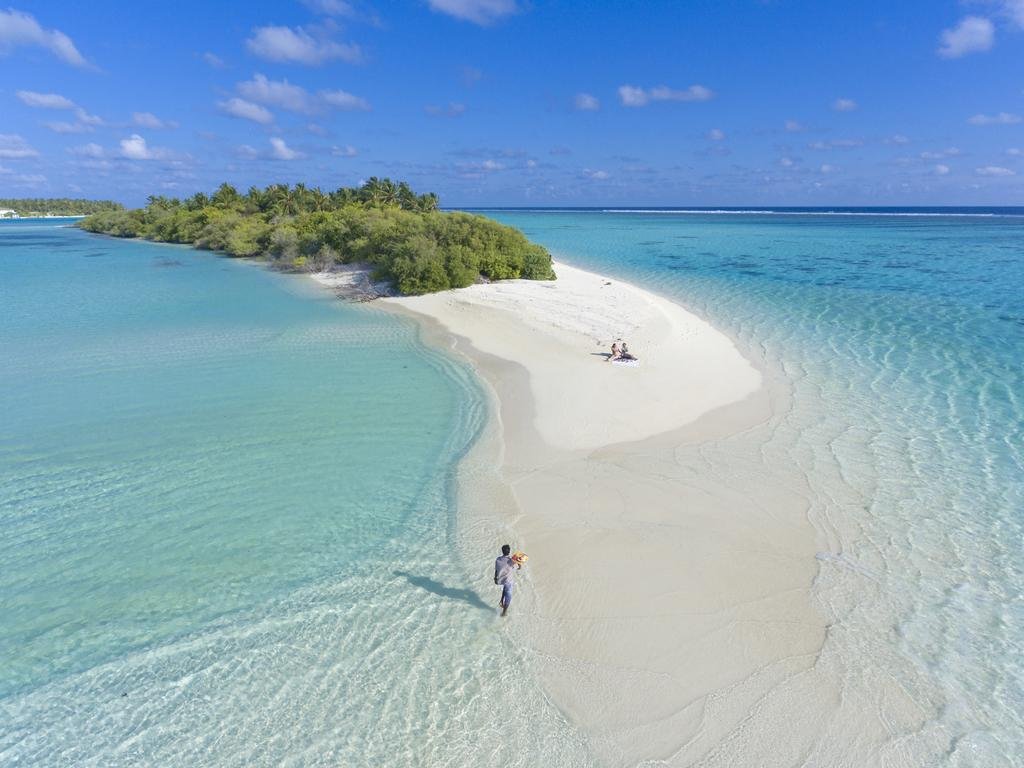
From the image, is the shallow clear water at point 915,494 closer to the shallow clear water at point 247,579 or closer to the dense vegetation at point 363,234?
the shallow clear water at point 247,579

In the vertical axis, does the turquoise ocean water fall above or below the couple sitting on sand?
below

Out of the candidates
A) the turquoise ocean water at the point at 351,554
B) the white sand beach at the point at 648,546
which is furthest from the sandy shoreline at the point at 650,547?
the turquoise ocean water at the point at 351,554

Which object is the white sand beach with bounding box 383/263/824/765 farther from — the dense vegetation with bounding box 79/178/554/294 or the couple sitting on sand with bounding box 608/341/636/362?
the dense vegetation with bounding box 79/178/554/294

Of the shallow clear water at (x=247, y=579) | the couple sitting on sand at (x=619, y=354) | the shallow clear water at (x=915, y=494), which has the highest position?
the couple sitting on sand at (x=619, y=354)

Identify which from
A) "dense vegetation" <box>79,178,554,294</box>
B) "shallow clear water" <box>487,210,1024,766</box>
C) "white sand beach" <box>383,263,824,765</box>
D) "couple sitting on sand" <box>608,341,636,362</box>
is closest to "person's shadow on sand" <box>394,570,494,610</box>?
"white sand beach" <box>383,263,824,765</box>

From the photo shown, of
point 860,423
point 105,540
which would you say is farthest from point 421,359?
point 860,423

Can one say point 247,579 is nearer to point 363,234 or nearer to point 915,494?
point 915,494

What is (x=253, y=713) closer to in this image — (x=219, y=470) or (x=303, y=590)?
(x=303, y=590)
